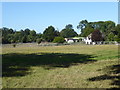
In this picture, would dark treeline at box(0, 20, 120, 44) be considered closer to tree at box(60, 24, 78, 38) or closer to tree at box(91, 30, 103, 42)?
tree at box(60, 24, 78, 38)

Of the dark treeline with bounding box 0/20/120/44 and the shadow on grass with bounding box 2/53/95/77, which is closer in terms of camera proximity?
the shadow on grass with bounding box 2/53/95/77

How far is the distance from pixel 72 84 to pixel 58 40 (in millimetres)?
83984

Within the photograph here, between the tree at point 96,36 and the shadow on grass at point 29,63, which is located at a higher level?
the tree at point 96,36

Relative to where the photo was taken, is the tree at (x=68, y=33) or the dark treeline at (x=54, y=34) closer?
the dark treeline at (x=54, y=34)

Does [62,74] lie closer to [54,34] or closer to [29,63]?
[29,63]

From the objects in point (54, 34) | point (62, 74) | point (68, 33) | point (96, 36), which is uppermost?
point (68, 33)

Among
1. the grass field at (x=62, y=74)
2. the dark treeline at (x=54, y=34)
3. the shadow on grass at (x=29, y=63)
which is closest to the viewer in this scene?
the grass field at (x=62, y=74)

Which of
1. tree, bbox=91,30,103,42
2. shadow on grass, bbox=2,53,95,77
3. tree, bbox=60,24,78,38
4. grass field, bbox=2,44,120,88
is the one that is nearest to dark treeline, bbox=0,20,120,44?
tree, bbox=60,24,78,38

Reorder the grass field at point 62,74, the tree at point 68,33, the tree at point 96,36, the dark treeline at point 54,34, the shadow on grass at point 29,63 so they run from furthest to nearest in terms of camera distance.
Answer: the tree at point 68,33, the dark treeline at point 54,34, the tree at point 96,36, the shadow on grass at point 29,63, the grass field at point 62,74

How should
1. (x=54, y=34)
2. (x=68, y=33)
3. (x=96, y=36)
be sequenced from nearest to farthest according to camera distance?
(x=96, y=36) < (x=54, y=34) < (x=68, y=33)

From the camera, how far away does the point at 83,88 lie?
732cm

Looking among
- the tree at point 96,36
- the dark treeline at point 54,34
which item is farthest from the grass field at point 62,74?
the tree at point 96,36

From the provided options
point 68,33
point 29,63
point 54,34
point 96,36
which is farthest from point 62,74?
point 68,33

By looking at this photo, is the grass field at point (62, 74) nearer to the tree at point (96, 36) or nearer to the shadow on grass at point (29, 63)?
the shadow on grass at point (29, 63)
